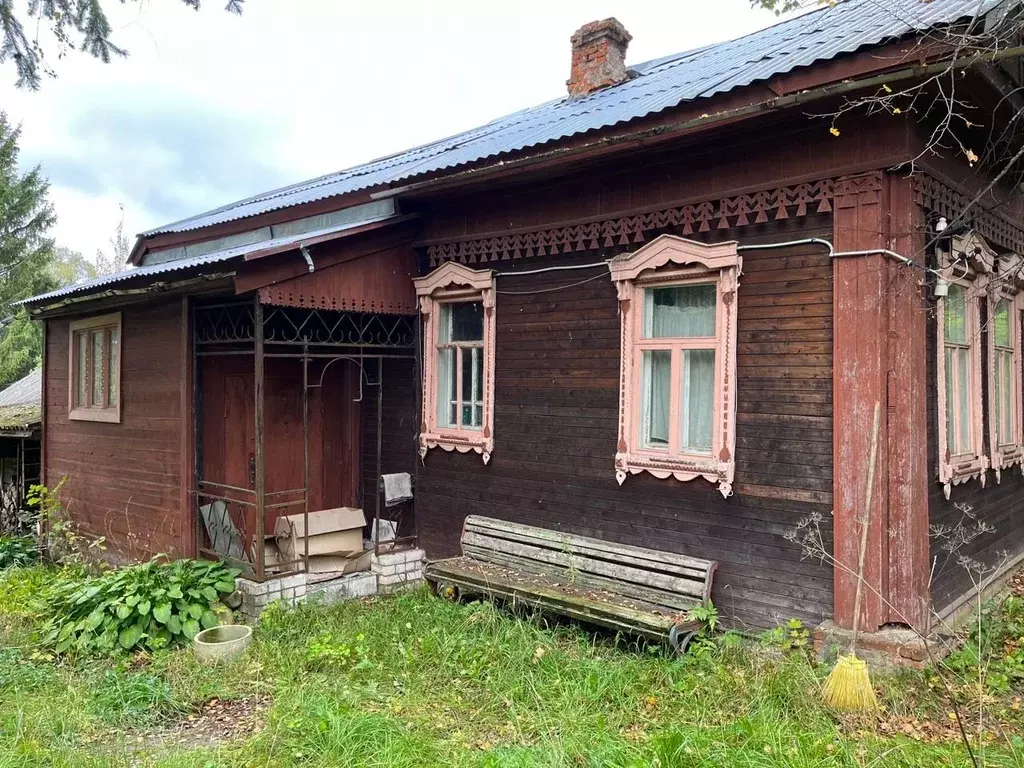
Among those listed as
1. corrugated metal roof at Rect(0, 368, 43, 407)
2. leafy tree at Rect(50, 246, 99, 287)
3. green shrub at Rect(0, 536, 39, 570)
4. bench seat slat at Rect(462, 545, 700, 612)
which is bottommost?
green shrub at Rect(0, 536, 39, 570)

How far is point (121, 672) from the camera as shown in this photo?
5285 millimetres

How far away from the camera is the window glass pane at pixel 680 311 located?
5.67 metres

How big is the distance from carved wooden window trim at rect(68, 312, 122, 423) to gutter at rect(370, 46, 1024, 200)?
3649 millimetres

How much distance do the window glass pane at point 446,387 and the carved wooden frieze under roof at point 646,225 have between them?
99 cm

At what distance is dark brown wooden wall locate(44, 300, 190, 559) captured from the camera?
7285 millimetres

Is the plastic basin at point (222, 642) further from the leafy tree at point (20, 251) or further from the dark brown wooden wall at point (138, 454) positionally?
the leafy tree at point (20, 251)

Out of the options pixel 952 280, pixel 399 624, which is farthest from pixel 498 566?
pixel 952 280

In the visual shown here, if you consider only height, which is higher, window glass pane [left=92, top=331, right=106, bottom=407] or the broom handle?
window glass pane [left=92, top=331, right=106, bottom=407]

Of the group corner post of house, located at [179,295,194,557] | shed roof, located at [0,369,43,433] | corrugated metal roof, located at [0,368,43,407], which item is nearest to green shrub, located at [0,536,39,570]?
shed roof, located at [0,369,43,433]

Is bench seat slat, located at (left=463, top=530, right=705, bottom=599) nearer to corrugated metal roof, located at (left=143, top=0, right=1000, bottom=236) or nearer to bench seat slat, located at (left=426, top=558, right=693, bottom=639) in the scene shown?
bench seat slat, located at (left=426, top=558, right=693, bottom=639)

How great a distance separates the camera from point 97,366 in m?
8.80

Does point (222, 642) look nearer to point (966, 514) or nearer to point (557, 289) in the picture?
point (557, 289)

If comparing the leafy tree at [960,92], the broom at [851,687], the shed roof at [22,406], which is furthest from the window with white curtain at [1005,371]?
the shed roof at [22,406]

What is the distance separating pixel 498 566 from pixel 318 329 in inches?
129
